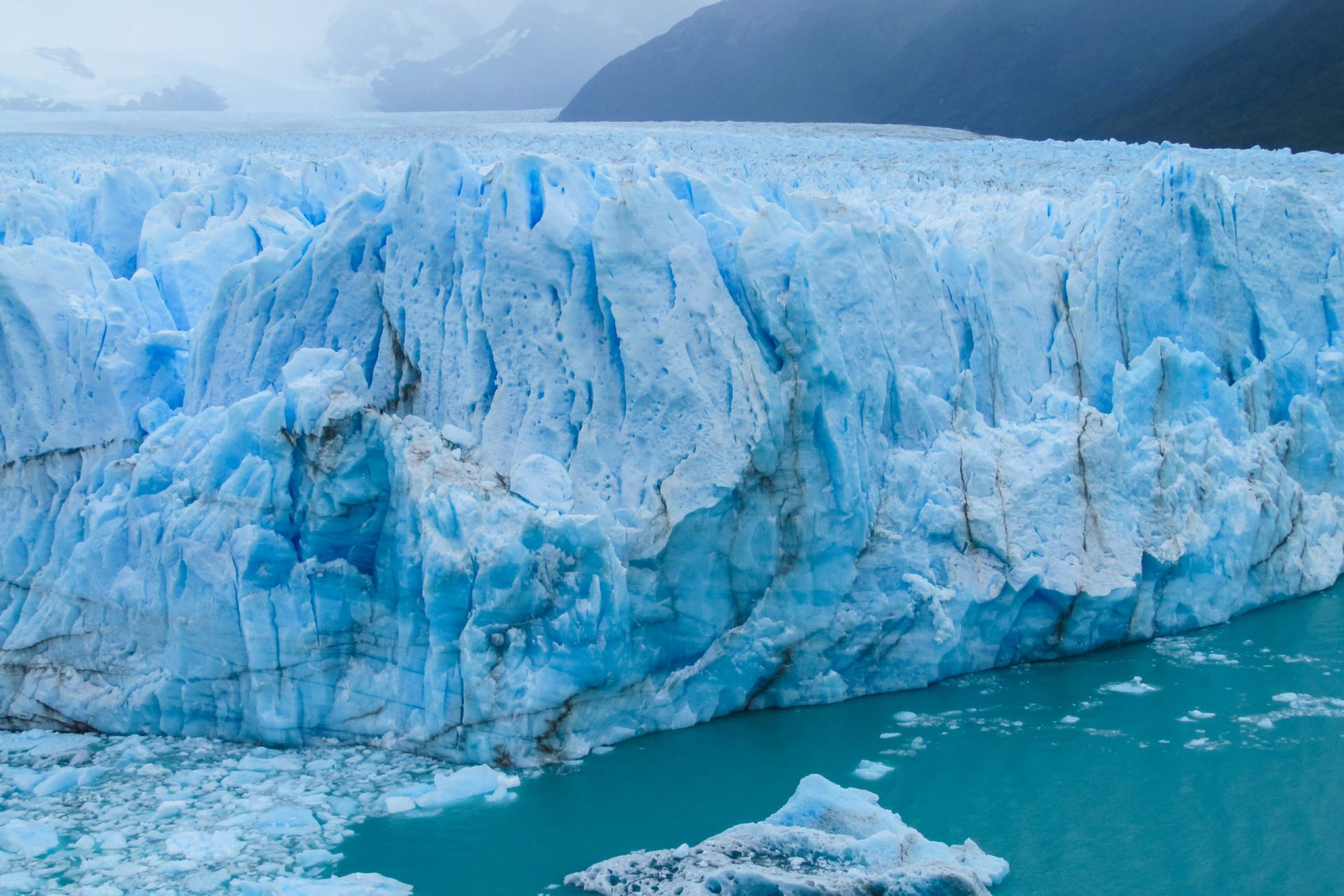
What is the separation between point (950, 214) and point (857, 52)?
1976 cm

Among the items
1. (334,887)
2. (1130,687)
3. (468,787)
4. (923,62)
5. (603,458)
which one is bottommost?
(334,887)

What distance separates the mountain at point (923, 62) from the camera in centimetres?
2373

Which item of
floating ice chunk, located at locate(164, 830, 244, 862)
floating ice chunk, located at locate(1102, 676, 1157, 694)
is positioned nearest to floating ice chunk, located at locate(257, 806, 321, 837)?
floating ice chunk, located at locate(164, 830, 244, 862)

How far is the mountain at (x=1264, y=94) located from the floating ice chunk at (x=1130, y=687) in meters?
13.3

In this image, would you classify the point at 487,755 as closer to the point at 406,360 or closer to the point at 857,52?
the point at 406,360

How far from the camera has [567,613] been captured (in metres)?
5.34

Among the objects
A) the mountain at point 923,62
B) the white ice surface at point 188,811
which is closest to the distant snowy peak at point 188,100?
the mountain at point 923,62

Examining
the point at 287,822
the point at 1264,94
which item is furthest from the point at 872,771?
the point at 1264,94

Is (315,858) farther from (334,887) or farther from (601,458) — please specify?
(601,458)

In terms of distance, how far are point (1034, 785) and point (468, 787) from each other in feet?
7.80

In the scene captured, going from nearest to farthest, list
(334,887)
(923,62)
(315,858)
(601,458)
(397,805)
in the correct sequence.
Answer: (334,887), (315,858), (397,805), (601,458), (923,62)

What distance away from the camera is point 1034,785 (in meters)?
5.15

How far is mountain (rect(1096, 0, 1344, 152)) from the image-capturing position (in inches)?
691

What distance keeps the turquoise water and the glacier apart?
11.8 inches
